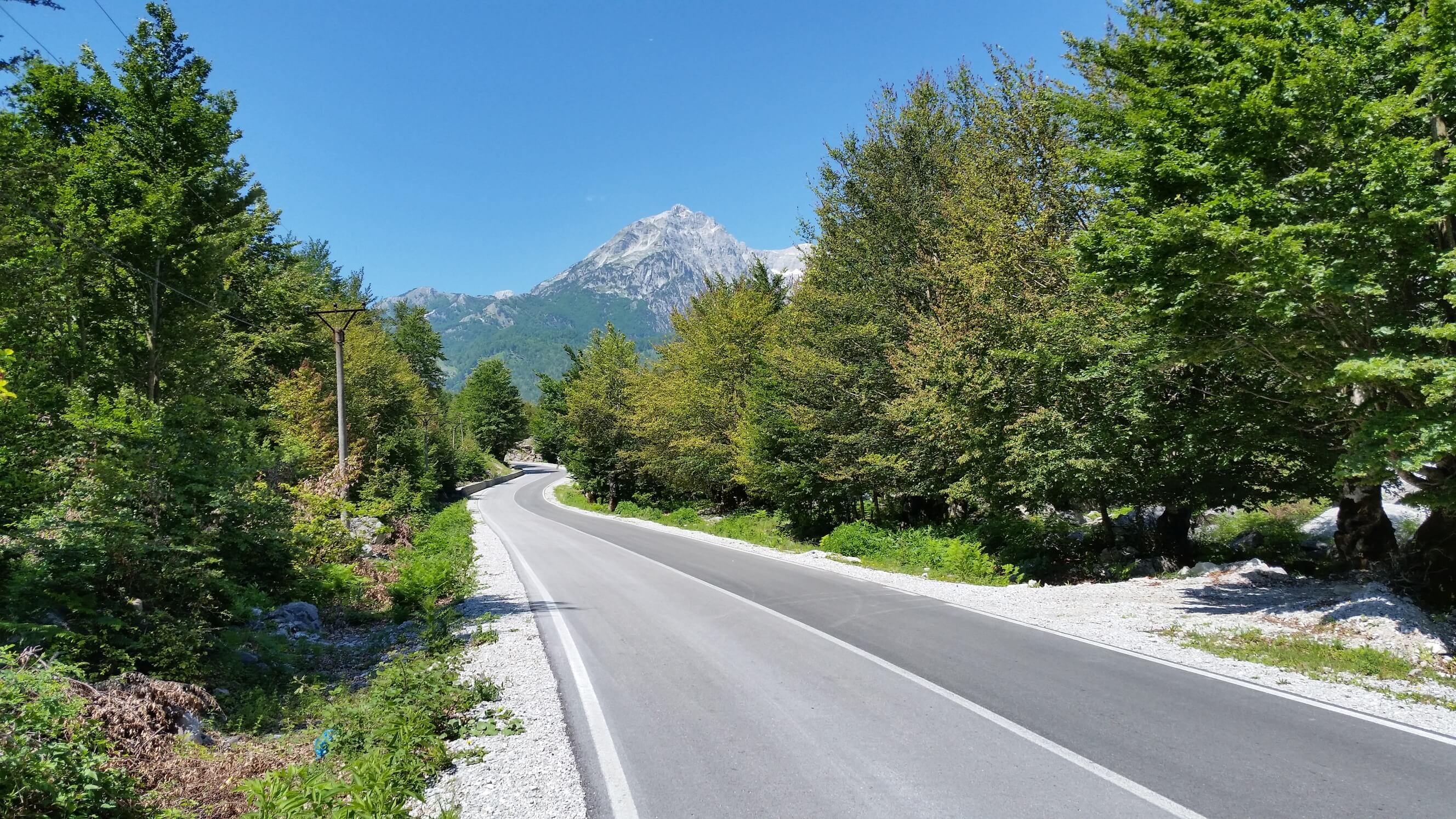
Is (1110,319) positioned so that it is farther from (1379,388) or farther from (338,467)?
(338,467)

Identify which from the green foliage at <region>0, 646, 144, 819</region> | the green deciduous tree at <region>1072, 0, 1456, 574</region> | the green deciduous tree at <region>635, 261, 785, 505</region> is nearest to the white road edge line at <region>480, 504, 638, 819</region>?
the green foliage at <region>0, 646, 144, 819</region>

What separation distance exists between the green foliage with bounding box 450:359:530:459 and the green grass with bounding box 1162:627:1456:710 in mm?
87038

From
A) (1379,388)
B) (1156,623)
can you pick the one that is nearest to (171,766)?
(1156,623)

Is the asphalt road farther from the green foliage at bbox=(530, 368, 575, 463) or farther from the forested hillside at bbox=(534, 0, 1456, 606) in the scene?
the green foliage at bbox=(530, 368, 575, 463)

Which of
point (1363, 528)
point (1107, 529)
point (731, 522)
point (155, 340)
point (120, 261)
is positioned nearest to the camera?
point (120, 261)

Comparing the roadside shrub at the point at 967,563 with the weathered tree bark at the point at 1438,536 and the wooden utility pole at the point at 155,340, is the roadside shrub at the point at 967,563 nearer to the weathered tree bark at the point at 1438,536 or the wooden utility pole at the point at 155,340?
the weathered tree bark at the point at 1438,536

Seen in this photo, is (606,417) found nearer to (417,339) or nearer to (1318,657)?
(417,339)

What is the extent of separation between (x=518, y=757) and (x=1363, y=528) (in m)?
14.8

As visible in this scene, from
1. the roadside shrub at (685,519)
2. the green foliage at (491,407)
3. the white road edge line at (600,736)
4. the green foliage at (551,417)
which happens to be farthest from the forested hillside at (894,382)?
the green foliage at (491,407)

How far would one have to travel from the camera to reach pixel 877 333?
72.1 feet

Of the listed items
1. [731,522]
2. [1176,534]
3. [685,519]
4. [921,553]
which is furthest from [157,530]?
[685,519]

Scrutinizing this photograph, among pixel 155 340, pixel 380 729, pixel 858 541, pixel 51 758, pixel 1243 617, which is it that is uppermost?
pixel 155 340

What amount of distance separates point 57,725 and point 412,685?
259cm

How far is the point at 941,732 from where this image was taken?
5.39 meters
